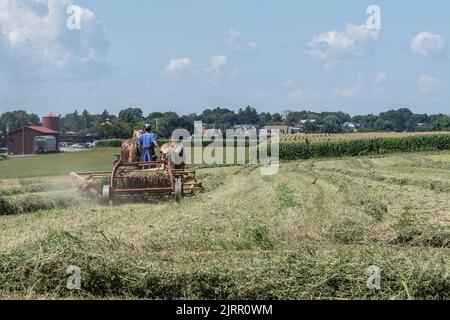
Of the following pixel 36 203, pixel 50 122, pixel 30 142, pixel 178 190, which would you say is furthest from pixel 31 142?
pixel 178 190

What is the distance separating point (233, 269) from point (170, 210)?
7.41 metres

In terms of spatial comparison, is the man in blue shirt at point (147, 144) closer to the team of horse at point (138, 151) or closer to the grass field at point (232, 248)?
the team of horse at point (138, 151)

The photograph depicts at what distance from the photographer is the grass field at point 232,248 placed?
269 inches

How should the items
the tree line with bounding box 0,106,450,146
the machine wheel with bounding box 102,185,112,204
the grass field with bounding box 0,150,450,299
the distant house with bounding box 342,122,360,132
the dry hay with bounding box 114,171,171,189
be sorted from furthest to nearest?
the distant house with bounding box 342,122,360,132
the tree line with bounding box 0,106,450,146
the dry hay with bounding box 114,171,171,189
the machine wheel with bounding box 102,185,112,204
the grass field with bounding box 0,150,450,299

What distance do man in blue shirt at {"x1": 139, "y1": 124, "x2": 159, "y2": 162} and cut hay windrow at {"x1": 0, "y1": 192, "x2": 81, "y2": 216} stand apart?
7.10 feet

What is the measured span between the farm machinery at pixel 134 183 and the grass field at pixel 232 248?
48cm

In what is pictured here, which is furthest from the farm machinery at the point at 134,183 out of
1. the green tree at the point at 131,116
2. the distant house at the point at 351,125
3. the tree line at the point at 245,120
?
the distant house at the point at 351,125

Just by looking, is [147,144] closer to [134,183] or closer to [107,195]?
[134,183]

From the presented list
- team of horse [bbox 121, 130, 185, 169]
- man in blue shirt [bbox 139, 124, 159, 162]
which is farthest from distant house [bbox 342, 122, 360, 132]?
man in blue shirt [bbox 139, 124, 159, 162]

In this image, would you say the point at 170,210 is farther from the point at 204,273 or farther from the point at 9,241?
the point at 204,273

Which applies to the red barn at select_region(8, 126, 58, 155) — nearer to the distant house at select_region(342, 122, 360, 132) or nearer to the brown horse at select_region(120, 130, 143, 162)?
the distant house at select_region(342, 122, 360, 132)

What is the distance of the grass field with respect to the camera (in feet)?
22.4

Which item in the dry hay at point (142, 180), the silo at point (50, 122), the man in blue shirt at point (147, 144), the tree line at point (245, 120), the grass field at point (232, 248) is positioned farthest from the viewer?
the silo at point (50, 122)

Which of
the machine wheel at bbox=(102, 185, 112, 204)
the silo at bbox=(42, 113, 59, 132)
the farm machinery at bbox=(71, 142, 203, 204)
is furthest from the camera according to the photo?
the silo at bbox=(42, 113, 59, 132)
